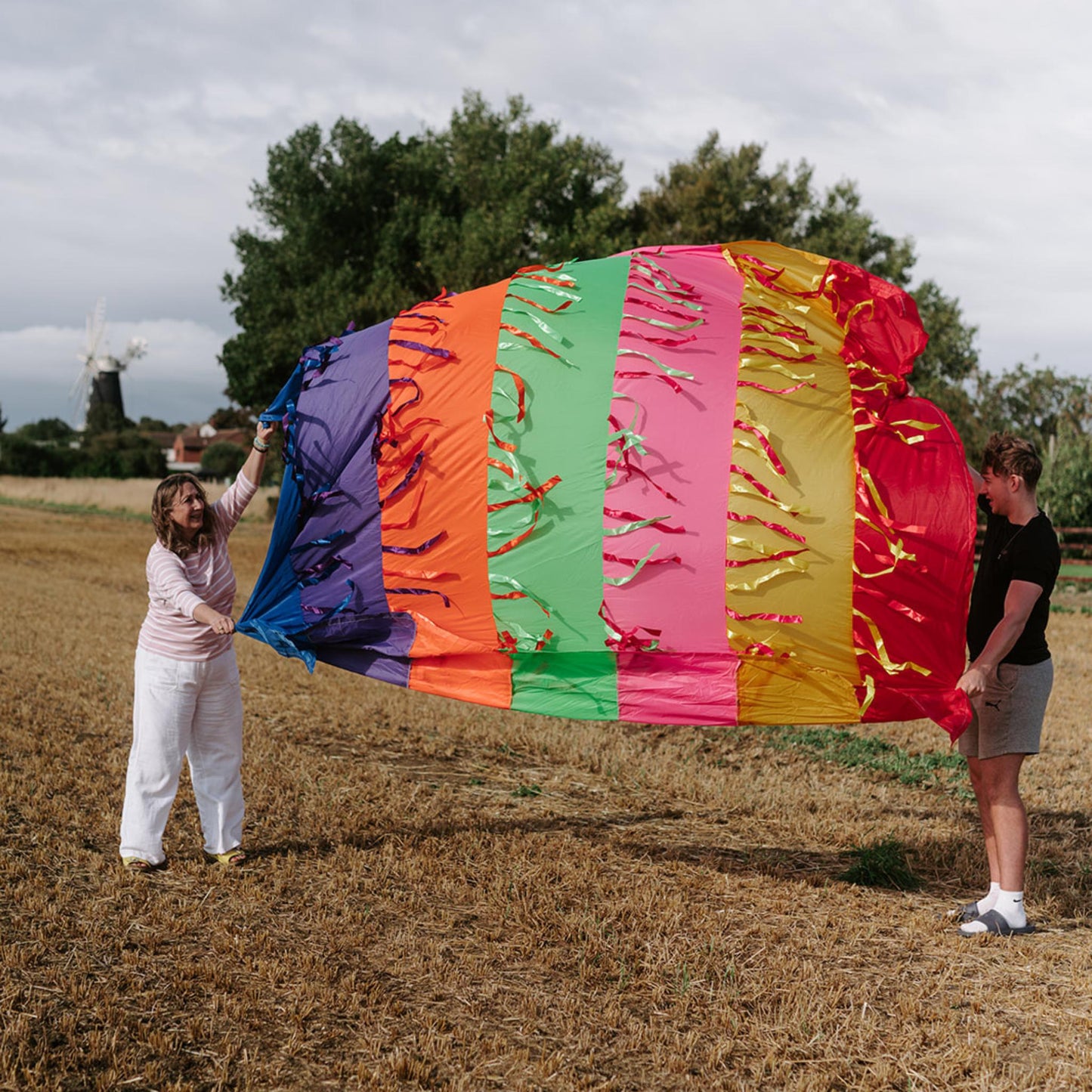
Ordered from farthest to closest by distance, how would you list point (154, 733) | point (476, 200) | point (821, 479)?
point (476, 200) → point (154, 733) → point (821, 479)

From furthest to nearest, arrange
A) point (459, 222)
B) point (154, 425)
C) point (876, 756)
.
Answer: point (154, 425) → point (459, 222) → point (876, 756)

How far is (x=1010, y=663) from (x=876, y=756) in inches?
127

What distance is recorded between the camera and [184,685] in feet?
16.6

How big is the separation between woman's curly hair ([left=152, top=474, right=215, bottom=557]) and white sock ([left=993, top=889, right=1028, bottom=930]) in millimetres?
3746

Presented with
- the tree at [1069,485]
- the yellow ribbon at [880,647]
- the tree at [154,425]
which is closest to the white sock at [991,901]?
the yellow ribbon at [880,647]

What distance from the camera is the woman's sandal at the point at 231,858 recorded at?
508 cm

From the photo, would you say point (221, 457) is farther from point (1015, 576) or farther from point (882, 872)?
point (1015, 576)

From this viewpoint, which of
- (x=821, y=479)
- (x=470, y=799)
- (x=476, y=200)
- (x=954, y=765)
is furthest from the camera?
(x=476, y=200)

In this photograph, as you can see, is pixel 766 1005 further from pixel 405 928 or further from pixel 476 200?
pixel 476 200

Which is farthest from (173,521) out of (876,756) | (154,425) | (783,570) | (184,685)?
(154,425)

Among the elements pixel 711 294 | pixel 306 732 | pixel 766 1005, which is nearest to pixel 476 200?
pixel 306 732

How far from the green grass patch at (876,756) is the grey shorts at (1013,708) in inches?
92.4

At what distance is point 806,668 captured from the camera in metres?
4.37

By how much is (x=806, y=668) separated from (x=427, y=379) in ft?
6.40
